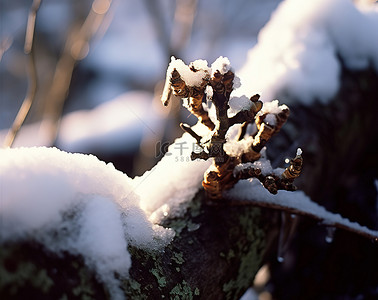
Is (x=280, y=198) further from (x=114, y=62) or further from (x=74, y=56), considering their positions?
(x=114, y=62)

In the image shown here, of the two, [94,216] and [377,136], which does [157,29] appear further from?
[94,216]

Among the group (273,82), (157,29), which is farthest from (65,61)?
(273,82)

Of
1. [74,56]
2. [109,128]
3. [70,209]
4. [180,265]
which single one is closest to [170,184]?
[180,265]

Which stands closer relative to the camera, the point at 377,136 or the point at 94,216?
the point at 94,216

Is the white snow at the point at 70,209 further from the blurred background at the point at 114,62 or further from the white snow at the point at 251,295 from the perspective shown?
the blurred background at the point at 114,62

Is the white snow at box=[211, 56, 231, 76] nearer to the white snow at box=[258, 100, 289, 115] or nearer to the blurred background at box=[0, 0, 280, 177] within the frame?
the white snow at box=[258, 100, 289, 115]

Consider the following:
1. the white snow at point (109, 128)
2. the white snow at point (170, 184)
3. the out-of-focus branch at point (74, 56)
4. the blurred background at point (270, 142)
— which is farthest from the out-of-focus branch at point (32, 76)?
the white snow at point (109, 128)
